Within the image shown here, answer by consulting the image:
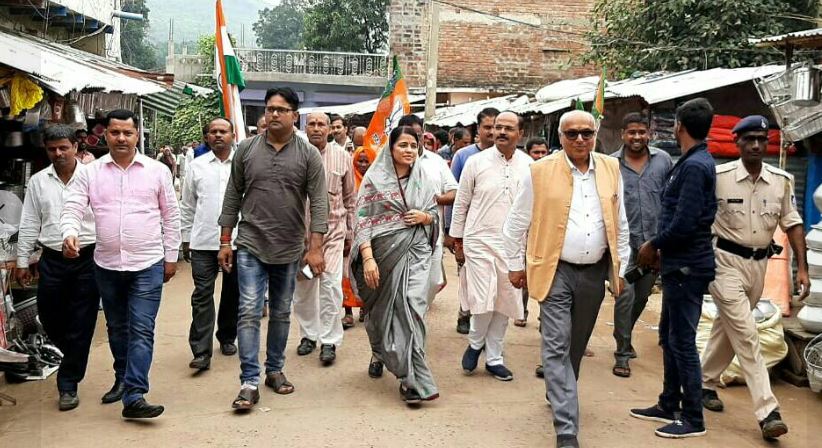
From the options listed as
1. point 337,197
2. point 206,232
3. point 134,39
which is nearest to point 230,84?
point 337,197

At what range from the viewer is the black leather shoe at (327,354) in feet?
20.8

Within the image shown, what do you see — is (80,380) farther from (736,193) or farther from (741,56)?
(741,56)

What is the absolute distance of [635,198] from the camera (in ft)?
20.9

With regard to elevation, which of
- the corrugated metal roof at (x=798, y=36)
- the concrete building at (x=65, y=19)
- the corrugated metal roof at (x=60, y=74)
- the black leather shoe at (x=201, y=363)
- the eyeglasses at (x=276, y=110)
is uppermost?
the concrete building at (x=65, y=19)

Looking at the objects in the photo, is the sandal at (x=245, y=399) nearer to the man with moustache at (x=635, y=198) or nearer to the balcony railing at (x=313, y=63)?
the man with moustache at (x=635, y=198)

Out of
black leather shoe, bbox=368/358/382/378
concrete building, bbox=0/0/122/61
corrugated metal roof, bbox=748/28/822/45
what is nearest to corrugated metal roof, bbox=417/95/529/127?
concrete building, bbox=0/0/122/61

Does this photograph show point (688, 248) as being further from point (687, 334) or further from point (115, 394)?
point (115, 394)

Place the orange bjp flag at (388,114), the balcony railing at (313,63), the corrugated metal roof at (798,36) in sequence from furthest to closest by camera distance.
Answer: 1. the balcony railing at (313,63)
2. the orange bjp flag at (388,114)
3. the corrugated metal roof at (798,36)

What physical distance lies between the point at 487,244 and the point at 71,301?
2.94 metres

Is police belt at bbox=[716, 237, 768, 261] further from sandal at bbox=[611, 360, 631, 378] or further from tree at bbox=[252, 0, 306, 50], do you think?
tree at bbox=[252, 0, 306, 50]

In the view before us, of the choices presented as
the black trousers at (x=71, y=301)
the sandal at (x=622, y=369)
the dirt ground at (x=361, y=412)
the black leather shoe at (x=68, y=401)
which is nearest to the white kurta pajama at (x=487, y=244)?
the dirt ground at (x=361, y=412)

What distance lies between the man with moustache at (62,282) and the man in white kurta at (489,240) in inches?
103

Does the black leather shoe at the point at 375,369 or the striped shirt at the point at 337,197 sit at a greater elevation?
the striped shirt at the point at 337,197

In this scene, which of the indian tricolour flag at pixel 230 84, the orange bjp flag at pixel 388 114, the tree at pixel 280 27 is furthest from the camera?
the tree at pixel 280 27
